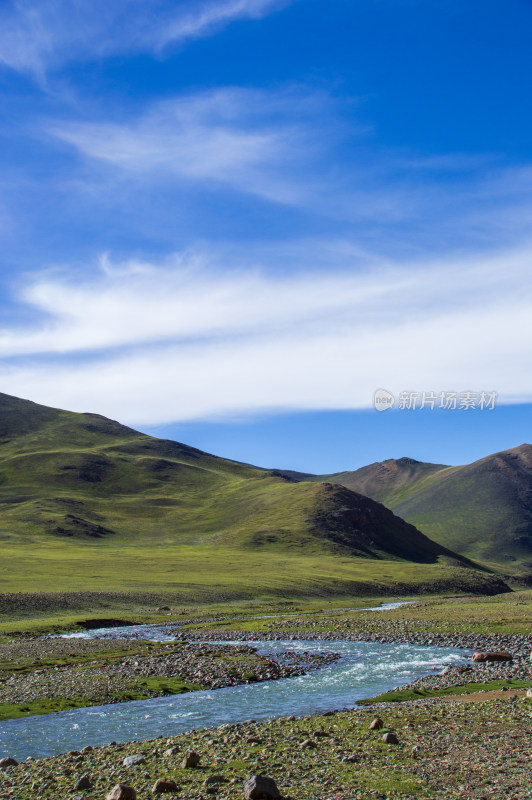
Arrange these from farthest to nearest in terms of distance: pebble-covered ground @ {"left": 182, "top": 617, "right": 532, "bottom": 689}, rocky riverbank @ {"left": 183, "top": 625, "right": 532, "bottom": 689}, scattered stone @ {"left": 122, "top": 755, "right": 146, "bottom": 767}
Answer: pebble-covered ground @ {"left": 182, "top": 617, "right": 532, "bottom": 689} < rocky riverbank @ {"left": 183, "top": 625, "right": 532, "bottom": 689} < scattered stone @ {"left": 122, "top": 755, "right": 146, "bottom": 767}

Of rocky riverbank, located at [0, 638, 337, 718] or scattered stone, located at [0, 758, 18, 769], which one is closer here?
scattered stone, located at [0, 758, 18, 769]

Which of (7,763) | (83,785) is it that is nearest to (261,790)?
(83,785)

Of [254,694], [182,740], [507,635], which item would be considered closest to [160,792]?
[182,740]

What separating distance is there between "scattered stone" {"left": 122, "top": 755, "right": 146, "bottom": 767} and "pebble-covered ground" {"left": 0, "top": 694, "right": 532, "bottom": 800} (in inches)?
2.8

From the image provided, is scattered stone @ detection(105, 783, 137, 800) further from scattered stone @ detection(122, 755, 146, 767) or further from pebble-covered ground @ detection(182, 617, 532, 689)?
pebble-covered ground @ detection(182, 617, 532, 689)

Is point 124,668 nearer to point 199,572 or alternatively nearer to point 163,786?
point 163,786

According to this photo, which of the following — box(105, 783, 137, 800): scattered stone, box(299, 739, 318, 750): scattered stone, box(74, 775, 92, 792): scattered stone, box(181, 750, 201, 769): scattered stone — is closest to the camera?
box(105, 783, 137, 800): scattered stone

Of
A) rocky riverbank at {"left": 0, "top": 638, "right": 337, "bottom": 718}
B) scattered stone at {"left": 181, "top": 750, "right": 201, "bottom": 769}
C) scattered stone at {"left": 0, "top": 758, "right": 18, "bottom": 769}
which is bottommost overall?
rocky riverbank at {"left": 0, "top": 638, "right": 337, "bottom": 718}

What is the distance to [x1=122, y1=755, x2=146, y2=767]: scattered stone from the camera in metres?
21.0

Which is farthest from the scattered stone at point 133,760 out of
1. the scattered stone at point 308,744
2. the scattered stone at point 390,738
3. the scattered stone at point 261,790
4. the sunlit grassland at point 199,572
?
the sunlit grassland at point 199,572

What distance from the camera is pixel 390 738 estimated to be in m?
22.3

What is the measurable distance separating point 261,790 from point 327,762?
4258mm

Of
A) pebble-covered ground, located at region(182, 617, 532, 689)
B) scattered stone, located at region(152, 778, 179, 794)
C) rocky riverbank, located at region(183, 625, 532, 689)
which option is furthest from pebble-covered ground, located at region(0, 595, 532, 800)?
pebble-covered ground, located at region(182, 617, 532, 689)

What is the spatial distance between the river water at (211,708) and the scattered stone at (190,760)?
6782 mm
